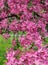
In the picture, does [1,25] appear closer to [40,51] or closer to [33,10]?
[33,10]

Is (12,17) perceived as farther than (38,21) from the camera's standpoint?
Yes

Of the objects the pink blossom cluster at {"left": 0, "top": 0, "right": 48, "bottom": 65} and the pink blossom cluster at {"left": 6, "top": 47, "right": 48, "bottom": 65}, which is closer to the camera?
the pink blossom cluster at {"left": 6, "top": 47, "right": 48, "bottom": 65}

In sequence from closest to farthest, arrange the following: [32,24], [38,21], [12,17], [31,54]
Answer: [31,54] → [32,24] → [38,21] → [12,17]

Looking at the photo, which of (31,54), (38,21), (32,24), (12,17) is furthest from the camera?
(12,17)

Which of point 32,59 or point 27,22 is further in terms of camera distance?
point 27,22

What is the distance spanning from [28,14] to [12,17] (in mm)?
721

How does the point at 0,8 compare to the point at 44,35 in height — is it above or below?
above

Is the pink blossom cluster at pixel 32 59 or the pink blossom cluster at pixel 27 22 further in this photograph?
the pink blossom cluster at pixel 27 22

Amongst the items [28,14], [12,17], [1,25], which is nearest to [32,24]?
[28,14]

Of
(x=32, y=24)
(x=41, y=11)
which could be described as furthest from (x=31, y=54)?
(x=41, y=11)

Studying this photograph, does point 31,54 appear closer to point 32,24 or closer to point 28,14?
point 32,24

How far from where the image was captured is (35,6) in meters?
4.61

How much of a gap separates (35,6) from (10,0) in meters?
0.44

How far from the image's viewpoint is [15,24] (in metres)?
4.59
